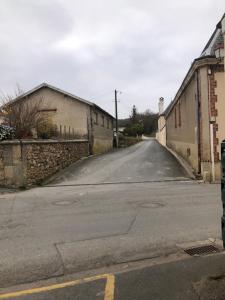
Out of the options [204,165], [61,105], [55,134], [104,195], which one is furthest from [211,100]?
[61,105]

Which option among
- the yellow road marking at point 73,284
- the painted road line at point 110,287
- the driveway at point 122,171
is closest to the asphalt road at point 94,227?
the yellow road marking at point 73,284

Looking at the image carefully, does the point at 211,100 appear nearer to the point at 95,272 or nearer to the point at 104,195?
the point at 104,195

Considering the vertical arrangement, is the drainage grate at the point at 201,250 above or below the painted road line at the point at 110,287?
above

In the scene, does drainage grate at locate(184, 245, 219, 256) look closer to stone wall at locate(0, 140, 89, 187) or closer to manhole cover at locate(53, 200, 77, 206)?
manhole cover at locate(53, 200, 77, 206)

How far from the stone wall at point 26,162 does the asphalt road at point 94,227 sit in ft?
9.06

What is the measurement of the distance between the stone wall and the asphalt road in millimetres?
2761

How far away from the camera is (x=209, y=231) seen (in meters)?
7.28

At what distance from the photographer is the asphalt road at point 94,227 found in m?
5.72

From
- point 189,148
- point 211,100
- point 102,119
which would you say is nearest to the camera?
point 211,100

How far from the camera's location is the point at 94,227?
7.82 m

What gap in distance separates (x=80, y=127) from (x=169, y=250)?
76.1 feet

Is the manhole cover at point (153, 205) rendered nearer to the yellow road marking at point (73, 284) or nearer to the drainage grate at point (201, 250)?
the drainage grate at point (201, 250)

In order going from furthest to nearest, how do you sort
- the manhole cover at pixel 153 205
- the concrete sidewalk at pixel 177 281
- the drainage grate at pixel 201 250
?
the manhole cover at pixel 153 205 < the drainage grate at pixel 201 250 < the concrete sidewalk at pixel 177 281

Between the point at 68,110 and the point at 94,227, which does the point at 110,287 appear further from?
the point at 68,110
